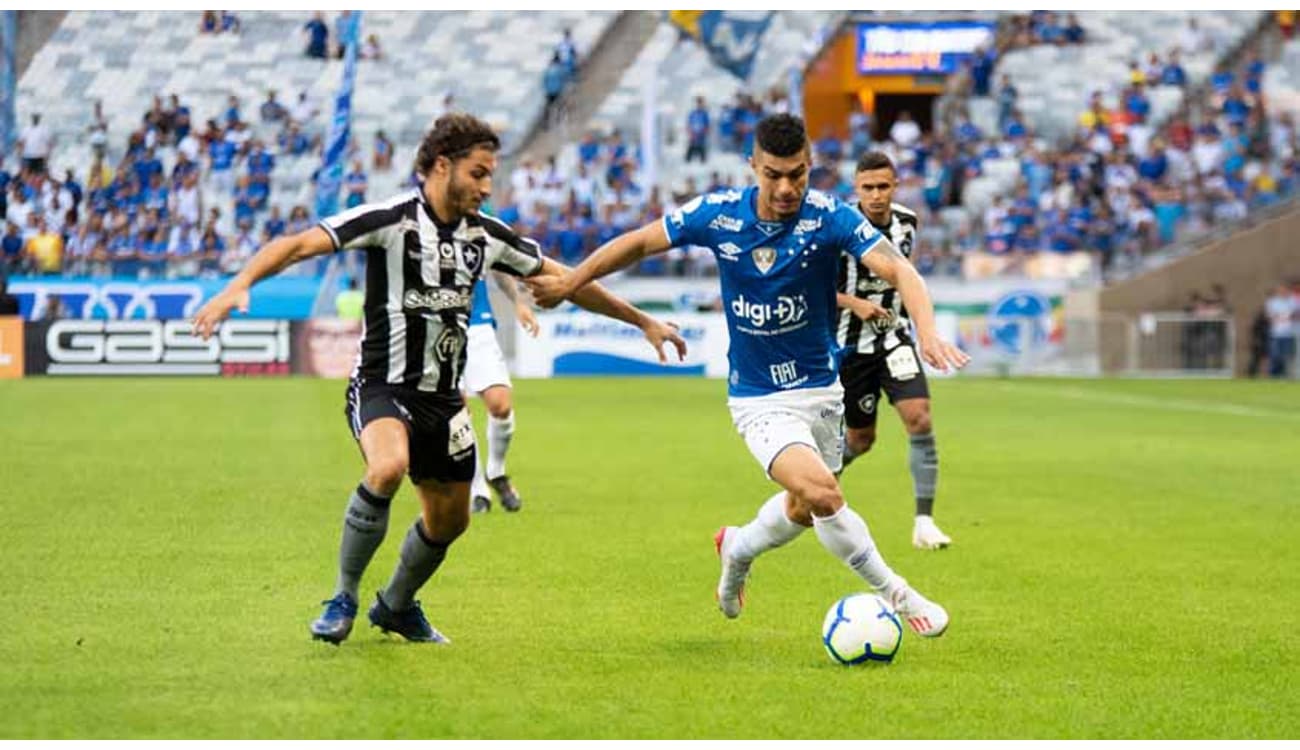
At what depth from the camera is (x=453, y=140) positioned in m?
8.72

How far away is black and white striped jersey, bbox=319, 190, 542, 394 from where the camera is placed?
8719 mm

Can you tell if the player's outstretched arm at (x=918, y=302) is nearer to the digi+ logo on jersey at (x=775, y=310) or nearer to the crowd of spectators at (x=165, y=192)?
the digi+ logo on jersey at (x=775, y=310)

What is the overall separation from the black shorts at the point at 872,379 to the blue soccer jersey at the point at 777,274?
146 inches

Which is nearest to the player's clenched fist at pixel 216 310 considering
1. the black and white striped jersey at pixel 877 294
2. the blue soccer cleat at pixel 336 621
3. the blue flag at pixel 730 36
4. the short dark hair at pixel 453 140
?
the short dark hair at pixel 453 140

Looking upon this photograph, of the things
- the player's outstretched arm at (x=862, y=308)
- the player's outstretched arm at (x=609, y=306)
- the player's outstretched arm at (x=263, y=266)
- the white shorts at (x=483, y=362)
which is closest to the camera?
the player's outstretched arm at (x=263, y=266)

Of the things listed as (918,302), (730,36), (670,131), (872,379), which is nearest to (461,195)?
(918,302)

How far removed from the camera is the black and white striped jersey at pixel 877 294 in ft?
42.0

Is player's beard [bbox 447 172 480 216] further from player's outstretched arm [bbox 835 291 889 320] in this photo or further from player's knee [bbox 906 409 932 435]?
player's knee [bbox 906 409 932 435]

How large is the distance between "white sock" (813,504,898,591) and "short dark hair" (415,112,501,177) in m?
2.05

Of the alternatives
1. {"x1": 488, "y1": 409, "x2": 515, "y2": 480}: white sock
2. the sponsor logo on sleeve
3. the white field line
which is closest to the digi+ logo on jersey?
the sponsor logo on sleeve


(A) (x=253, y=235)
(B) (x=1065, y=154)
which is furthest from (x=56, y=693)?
(B) (x=1065, y=154)

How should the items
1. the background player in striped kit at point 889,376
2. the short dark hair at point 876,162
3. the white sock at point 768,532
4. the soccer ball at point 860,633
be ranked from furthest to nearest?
the background player in striped kit at point 889,376 → the short dark hair at point 876,162 → the white sock at point 768,532 → the soccer ball at point 860,633

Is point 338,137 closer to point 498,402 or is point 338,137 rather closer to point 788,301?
point 498,402

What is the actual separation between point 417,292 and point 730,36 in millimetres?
33554
